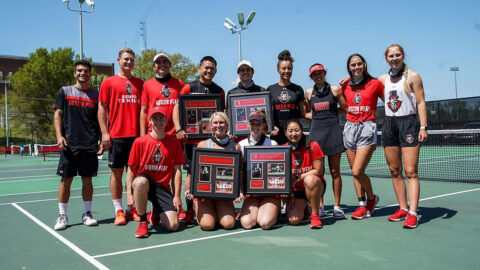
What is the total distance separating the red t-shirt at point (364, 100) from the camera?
5453 millimetres

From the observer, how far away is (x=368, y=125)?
5.41m


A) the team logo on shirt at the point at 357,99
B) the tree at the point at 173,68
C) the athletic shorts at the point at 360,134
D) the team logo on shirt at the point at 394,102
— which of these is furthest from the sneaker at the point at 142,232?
the tree at the point at 173,68

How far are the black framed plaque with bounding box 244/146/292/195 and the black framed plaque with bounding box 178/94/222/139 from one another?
0.81 metres

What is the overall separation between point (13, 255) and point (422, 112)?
488 centimetres

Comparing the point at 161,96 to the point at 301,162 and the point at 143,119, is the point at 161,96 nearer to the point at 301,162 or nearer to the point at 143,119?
the point at 143,119

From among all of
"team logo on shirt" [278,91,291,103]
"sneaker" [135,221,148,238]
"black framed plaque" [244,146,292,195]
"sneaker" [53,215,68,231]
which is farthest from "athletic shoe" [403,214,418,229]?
"sneaker" [53,215,68,231]

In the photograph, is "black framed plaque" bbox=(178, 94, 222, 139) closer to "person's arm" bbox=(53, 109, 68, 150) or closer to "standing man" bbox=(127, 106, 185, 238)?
"standing man" bbox=(127, 106, 185, 238)

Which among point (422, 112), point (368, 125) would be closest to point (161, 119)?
point (368, 125)

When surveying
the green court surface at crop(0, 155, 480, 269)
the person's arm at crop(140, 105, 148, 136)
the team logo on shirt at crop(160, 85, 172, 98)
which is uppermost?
the team logo on shirt at crop(160, 85, 172, 98)

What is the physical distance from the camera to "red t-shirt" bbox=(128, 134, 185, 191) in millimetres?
5203

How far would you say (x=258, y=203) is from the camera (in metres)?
5.34

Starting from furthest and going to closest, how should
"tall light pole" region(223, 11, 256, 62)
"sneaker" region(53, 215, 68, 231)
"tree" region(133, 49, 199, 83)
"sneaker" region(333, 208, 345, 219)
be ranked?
"tree" region(133, 49, 199, 83)
"tall light pole" region(223, 11, 256, 62)
"sneaker" region(333, 208, 345, 219)
"sneaker" region(53, 215, 68, 231)

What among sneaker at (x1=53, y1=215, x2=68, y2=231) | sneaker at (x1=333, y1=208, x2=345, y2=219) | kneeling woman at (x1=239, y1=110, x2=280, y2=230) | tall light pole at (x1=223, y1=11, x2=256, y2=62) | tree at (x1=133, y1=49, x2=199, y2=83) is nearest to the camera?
kneeling woman at (x1=239, y1=110, x2=280, y2=230)

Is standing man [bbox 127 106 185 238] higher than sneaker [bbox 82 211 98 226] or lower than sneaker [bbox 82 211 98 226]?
higher
